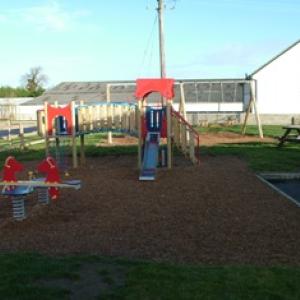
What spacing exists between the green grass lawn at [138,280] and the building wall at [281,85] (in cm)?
4339

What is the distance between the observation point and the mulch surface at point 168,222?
20.6 feet

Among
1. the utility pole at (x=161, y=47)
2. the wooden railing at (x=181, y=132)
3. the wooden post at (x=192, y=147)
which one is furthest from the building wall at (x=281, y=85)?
the wooden post at (x=192, y=147)

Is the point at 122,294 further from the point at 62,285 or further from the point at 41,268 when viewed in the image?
the point at 41,268

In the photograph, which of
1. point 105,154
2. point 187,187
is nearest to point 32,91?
point 105,154

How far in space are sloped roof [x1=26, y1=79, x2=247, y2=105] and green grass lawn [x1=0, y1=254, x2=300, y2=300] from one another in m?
42.3

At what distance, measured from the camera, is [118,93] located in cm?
6625

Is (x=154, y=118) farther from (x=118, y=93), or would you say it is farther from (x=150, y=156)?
(x=118, y=93)

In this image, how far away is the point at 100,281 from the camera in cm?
496

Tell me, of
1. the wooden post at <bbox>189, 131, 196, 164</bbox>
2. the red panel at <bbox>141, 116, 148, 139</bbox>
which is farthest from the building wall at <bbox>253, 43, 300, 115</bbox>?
the red panel at <bbox>141, 116, 148, 139</bbox>

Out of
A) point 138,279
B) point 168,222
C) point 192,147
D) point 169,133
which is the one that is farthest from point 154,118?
point 138,279

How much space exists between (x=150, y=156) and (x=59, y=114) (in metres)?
3.20

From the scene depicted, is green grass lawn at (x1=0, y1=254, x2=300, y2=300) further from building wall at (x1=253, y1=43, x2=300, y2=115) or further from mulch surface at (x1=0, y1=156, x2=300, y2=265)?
building wall at (x1=253, y1=43, x2=300, y2=115)

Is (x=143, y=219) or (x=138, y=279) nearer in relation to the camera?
(x=138, y=279)

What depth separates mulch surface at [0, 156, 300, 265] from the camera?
627 cm
